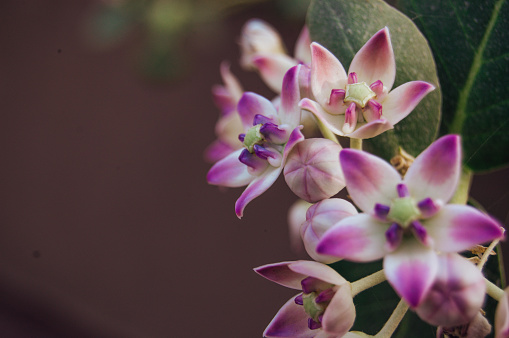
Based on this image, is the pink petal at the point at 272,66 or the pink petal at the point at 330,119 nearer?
the pink petal at the point at 330,119

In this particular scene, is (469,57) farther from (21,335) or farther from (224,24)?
(21,335)

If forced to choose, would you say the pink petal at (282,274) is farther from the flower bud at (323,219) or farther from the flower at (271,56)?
the flower at (271,56)

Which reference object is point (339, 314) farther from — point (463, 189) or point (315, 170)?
point (463, 189)

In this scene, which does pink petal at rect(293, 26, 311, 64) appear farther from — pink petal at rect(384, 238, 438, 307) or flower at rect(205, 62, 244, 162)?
pink petal at rect(384, 238, 438, 307)

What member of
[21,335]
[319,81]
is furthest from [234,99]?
[21,335]

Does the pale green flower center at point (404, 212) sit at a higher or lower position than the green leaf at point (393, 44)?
lower

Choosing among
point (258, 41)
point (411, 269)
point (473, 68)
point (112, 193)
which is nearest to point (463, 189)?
point (473, 68)

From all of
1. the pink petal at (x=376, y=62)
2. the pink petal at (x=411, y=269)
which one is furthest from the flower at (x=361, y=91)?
the pink petal at (x=411, y=269)
